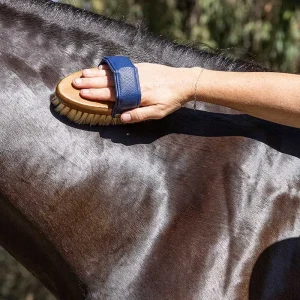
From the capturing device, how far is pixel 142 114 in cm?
157

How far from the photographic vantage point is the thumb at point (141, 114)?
5.14 feet

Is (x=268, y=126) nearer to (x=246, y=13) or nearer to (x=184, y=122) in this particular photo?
(x=184, y=122)

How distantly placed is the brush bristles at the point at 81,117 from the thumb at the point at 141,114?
26 mm

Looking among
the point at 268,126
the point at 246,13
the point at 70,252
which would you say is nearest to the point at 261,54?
the point at 246,13

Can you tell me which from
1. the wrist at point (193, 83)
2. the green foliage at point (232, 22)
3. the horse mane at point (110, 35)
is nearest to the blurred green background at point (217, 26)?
the green foliage at point (232, 22)

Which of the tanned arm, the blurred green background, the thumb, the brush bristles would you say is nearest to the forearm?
the tanned arm

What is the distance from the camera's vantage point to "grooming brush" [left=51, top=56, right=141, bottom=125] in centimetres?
154

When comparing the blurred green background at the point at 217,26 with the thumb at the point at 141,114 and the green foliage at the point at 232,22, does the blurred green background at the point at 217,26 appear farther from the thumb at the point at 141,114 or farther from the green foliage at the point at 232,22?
the thumb at the point at 141,114

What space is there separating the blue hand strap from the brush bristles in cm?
4

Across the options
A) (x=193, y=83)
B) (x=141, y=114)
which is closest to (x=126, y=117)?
(x=141, y=114)

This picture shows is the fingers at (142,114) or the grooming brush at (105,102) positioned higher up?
the grooming brush at (105,102)

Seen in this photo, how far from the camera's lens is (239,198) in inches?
62.6

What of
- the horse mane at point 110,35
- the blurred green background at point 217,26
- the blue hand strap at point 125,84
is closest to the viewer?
the blue hand strap at point 125,84

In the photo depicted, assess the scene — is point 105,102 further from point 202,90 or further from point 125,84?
point 202,90
